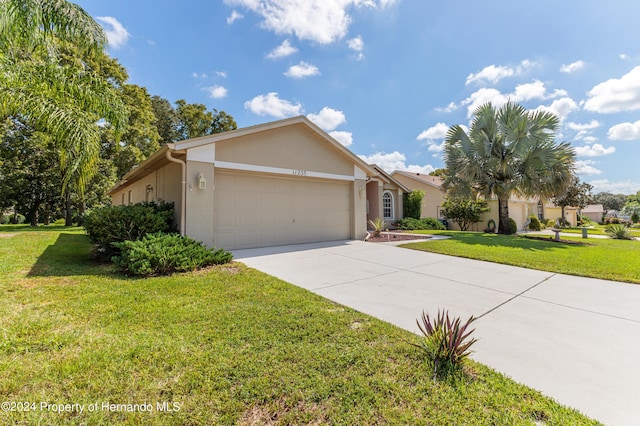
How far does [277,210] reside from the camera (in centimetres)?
1012

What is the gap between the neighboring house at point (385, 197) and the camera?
17516 mm

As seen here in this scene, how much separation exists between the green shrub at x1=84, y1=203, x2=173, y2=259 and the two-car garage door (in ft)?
5.99

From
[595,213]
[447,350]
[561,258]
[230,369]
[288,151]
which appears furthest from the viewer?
[595,213]

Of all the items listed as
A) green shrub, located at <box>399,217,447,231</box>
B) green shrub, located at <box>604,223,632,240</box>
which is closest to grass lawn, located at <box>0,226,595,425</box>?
green shrub, located at <box>399,217,447,231</box>

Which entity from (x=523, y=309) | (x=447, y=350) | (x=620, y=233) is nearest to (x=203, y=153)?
(x=447, y=350)

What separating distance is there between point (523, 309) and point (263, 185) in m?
8.04

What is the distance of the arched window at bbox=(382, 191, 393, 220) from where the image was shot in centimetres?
1846

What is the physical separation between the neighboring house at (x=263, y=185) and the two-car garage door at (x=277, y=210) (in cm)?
3

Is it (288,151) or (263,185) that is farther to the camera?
(288,151)

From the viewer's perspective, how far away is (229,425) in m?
1.87

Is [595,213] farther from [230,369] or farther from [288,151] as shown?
[230,369]

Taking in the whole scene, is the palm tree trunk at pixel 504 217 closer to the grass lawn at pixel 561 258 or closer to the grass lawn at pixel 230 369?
A: the grass lawn at pixel 561 258

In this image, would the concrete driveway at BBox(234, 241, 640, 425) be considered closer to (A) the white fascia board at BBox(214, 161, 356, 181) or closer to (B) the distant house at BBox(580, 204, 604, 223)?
(A) the white fascia board at BBox(214, 161, 356, 181)

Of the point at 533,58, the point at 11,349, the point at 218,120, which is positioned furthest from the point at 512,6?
Answer: the point at 218,120
